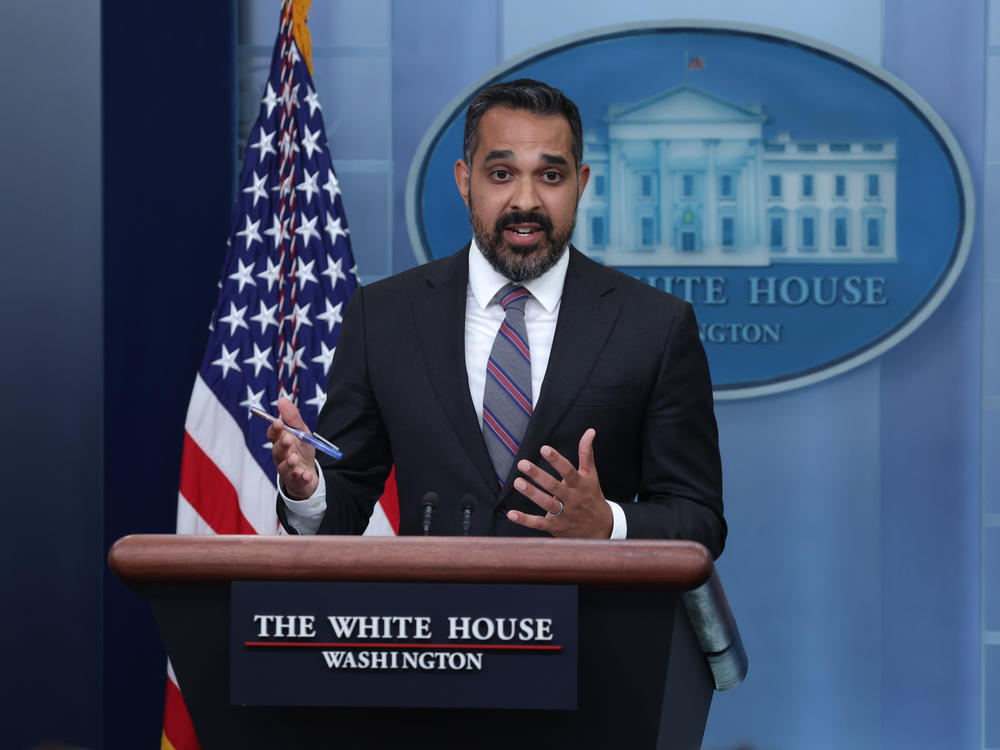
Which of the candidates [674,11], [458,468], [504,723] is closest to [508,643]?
[504,723]

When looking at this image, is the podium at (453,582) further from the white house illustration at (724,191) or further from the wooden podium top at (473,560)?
the white house illustration at (724,191)

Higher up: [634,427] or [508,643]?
[634,427]

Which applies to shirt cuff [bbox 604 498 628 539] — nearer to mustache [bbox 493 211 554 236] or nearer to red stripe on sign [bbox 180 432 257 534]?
mustache [bbox 493 211 554 236]

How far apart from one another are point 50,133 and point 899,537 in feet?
7.92

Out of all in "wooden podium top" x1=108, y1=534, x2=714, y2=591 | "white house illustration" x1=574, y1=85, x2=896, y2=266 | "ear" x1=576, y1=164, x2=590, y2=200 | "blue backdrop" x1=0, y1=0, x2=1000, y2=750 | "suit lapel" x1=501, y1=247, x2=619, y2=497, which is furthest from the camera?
"white house illustration" x1=574, y1=85, x2=896, y2=266

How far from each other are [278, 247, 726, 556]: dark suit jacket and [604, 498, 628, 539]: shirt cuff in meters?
0.15

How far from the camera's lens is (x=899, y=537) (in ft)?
10.1

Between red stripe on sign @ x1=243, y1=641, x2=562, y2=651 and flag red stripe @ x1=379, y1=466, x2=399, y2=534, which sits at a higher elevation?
red stripe on sign @ x1=243, y1=641, x2=562, y2=651

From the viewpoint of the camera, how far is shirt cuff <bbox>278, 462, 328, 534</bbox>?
132 centimetres

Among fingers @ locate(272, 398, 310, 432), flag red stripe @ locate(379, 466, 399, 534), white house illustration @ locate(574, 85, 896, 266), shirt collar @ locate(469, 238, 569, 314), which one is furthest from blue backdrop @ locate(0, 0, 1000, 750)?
fingers @ locate(272, 398, 310, 432)

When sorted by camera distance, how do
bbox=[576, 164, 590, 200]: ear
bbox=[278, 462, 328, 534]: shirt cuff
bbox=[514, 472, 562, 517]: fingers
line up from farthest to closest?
1. bbox=[576, 164, 590, 200]: ear
2. bbox=[278, 462, 328, 534]: shirt cuff
3. bbox=[514, 472, 562, 517]: fingers

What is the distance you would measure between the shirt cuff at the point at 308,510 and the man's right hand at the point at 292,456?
0.04ft

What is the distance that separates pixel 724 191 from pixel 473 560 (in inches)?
92.7

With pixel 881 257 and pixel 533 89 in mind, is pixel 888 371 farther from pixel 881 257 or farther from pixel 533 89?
pixel 533 89
